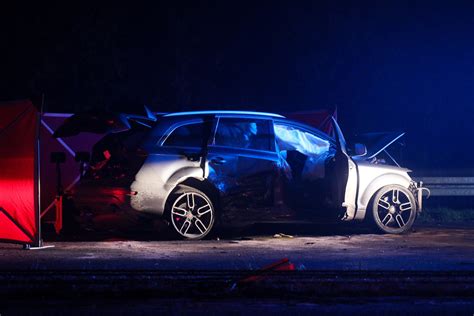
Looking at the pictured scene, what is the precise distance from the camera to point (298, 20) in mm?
29000

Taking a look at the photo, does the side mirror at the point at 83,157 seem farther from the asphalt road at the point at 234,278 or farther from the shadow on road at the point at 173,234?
the asphalt road at the point at 234,278

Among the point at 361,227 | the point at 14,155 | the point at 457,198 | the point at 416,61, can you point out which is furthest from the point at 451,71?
the point at 14,155

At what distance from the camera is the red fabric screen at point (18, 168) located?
402 inches

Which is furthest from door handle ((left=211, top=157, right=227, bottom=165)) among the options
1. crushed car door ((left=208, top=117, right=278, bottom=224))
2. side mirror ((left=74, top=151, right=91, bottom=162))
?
side mirror ((left=74, top=151, right=91, bottom=162))

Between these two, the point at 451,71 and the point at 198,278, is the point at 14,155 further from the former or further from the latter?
the point at 451,71

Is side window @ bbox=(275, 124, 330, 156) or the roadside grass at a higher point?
side window @ bbox=(275, 124, 330, 156)

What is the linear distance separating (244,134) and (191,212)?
4.49 ft

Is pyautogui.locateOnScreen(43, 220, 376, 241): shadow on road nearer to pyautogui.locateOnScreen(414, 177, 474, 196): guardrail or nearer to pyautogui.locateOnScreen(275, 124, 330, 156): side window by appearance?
pyautogui.locateOnScreen(275, 124, 330, 156): side window

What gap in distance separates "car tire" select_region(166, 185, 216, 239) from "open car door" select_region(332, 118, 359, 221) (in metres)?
1.81

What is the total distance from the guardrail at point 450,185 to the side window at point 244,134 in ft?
18.2

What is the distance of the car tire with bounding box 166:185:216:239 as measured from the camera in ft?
36.3

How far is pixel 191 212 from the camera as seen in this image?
11172mm

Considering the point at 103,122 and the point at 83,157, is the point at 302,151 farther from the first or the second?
the point at 83,157

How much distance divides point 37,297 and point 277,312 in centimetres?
203
